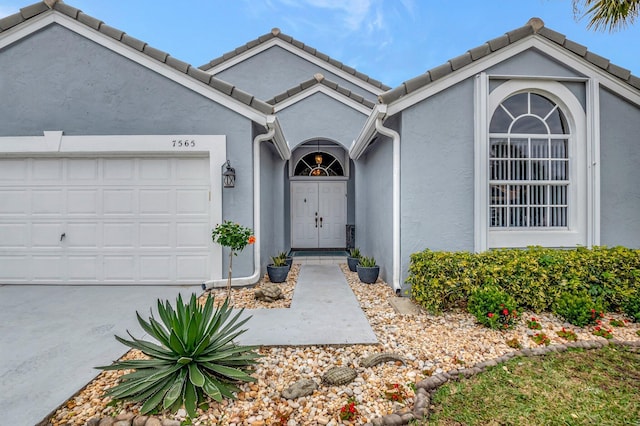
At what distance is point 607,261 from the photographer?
4.48m

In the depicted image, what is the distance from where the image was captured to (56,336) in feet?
12.6

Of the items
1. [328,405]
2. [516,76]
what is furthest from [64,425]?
[516,76]

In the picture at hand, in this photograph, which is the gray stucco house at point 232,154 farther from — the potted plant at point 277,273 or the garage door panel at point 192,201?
the potted plant at point 277,273

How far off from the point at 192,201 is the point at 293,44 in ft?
27.2

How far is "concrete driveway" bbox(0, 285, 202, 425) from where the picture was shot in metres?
2.66

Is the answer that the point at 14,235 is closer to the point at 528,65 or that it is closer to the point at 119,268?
the point at 119,268

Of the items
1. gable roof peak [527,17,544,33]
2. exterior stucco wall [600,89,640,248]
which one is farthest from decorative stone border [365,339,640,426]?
gable roof peak [527,17,544,33]

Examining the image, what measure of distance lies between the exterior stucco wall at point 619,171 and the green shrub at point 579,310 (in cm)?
215

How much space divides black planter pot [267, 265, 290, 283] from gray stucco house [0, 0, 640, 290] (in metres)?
0.43

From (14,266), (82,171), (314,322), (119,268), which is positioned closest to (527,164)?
(314,322)

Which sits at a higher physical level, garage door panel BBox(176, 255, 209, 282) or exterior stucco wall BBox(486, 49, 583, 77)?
exterior stucco wall BBox(486, 49, 583, 77)

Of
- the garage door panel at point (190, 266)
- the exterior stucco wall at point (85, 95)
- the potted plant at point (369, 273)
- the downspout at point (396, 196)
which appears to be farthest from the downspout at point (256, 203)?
the downspout at point (396, 196)

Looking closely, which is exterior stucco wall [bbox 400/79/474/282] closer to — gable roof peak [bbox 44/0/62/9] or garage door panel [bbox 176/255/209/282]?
garage door panel [bbox 176/255/209/282]

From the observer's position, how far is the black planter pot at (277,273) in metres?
6.48
